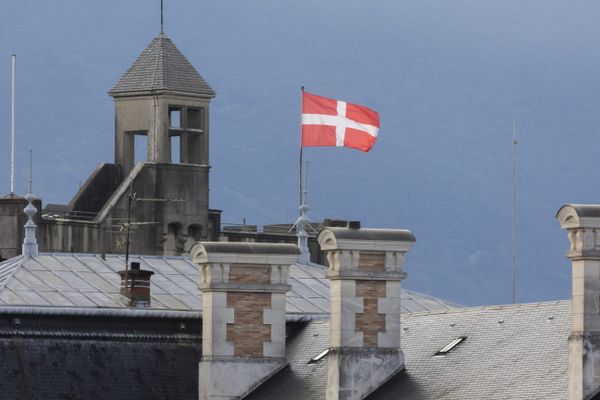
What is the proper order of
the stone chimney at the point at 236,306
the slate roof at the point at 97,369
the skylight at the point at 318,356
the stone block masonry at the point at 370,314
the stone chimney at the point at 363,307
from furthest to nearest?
1. the skylight at the point at 318,356
2. the slate roof at the point at 97,369
3. the stone chimney at the point at 236,306
4. the stone block masonry at the point at 370,314
5. the stone chimney at the point at 363,307

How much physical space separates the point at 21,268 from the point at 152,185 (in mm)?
38780

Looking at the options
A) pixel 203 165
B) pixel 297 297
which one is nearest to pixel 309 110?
pixel 297 297

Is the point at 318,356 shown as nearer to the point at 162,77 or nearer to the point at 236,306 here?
the point at 236,306

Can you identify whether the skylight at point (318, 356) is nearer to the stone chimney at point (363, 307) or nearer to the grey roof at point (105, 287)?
the stone chimney at point (363, 307)

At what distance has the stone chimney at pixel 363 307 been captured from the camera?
6819 cm

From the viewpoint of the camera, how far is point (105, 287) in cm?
7806

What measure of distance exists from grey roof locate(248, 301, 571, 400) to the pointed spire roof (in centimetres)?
4267

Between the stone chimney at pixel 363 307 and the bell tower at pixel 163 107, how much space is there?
4389 centimetres

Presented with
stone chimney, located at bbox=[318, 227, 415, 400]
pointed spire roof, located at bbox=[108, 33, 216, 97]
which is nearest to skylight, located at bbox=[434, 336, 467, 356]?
stone chimney, located at bbox=[318, 227, 415, 400]

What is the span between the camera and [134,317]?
7456 cm

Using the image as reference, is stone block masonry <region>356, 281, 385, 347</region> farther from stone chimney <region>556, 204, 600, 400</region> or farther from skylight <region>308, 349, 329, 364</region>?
stone chimney <region>556, 204, 600, 400</region>

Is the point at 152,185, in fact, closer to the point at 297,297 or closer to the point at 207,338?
the point at 297,297

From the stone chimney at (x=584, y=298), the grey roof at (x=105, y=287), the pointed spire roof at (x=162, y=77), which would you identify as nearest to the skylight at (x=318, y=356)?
the grey roof at (x=105, y=287)

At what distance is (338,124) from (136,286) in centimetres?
813
